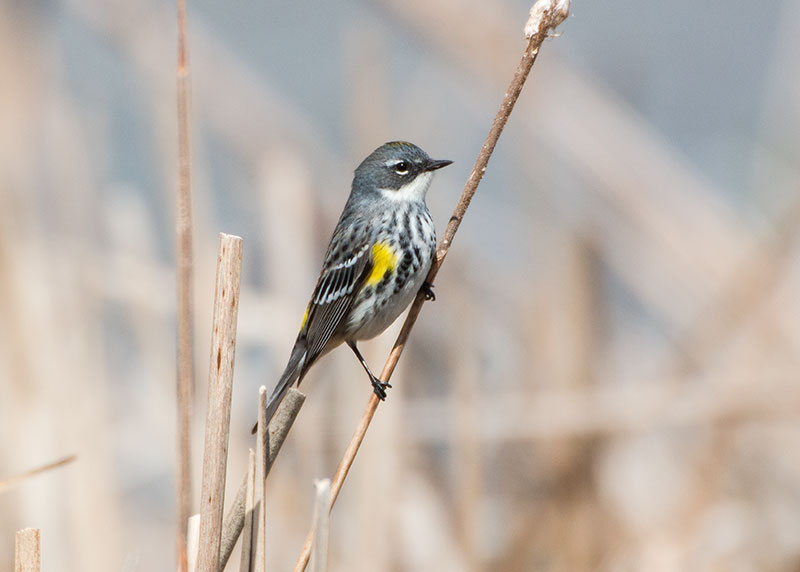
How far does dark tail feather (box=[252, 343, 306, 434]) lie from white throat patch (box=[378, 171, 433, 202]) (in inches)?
26.9

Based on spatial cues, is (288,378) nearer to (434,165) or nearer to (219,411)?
(434,165)

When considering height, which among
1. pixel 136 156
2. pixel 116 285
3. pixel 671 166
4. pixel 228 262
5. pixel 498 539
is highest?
pixel 136 156

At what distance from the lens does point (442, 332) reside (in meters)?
5.29

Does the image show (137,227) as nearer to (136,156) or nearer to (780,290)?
(780,290)

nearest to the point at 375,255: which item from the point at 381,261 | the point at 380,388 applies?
the point at 381,261

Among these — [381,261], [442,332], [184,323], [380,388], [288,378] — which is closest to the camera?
[184,323]

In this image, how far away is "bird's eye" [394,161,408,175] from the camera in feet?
13.1

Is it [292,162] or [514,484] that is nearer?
[292,162]

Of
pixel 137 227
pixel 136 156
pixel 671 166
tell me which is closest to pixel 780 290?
pixel 671 166

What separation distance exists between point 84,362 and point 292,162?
1.28m

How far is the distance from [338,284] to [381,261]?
0.22 metres

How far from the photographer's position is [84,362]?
4477 mm

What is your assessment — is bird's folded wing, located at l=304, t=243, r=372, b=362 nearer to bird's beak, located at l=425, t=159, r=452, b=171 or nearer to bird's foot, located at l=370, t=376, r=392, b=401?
bird's foot, located at l=370, t=376, r=392, b=401

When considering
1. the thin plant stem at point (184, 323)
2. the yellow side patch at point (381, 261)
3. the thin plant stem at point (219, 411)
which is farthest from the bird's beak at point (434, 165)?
the thin plant stem at point (219, 411)
